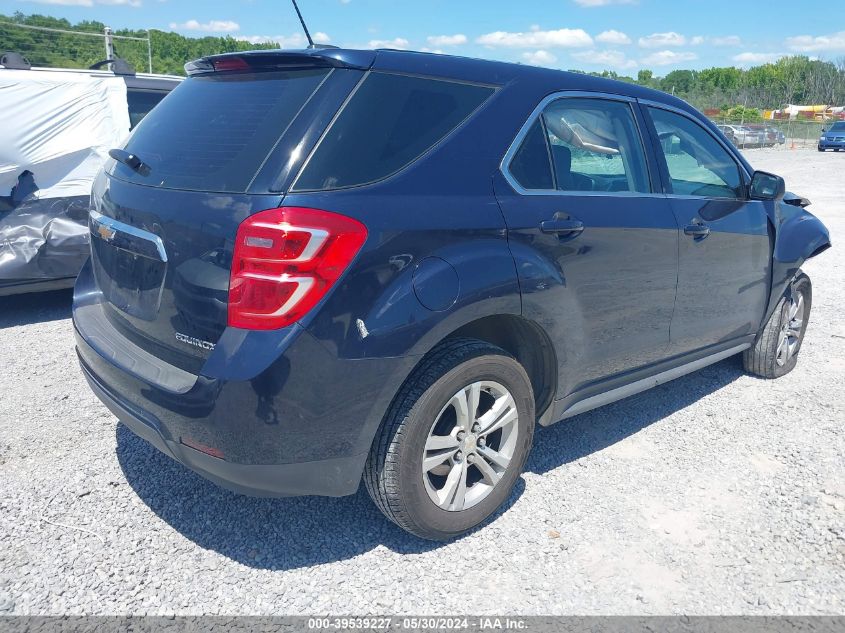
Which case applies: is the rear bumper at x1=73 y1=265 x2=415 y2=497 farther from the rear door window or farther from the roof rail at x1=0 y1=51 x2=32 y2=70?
the roof rail at x1=0 y1=51 x2=32 y2=70

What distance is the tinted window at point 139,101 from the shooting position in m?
5.96

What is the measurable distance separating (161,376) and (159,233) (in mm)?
506

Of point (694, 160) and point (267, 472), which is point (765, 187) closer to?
point (694, 160)

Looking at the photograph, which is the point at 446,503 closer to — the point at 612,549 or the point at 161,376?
the point at 612,549

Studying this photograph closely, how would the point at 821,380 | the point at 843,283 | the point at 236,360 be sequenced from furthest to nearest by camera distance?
the point at 843,283 → the point at 821,380 → the point at 236,360

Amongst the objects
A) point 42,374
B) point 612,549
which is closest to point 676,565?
point 612,549

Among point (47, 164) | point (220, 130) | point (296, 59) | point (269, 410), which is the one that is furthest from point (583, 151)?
point (47, 164)

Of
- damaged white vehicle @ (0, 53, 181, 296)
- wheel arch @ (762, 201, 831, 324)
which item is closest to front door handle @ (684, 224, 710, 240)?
wheel arch @ (762, 201, 831, 324)

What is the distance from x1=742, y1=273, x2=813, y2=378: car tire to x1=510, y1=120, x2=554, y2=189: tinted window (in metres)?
2.43

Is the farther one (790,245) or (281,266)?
(790,245)

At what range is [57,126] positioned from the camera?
546 cm

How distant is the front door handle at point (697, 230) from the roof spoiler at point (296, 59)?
76.2 inches

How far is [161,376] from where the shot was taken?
98.5 inches

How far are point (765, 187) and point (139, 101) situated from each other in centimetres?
491
